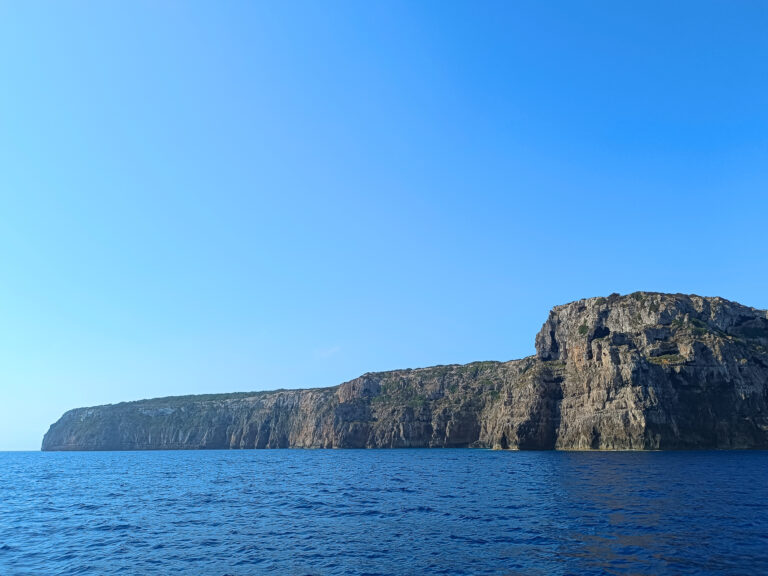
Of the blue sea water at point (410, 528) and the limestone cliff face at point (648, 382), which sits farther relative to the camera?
the limestone cliff face at point (648, 382)

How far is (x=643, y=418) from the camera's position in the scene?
4441 inches

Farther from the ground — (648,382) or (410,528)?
(648,382)

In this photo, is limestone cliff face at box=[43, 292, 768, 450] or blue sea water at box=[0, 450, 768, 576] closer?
blue sea water at box=[0, 450, 768, 576]

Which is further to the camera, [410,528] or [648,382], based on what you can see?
[648,382]

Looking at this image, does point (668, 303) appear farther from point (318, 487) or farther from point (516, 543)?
point (516, 543)

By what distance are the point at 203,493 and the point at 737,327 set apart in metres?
140

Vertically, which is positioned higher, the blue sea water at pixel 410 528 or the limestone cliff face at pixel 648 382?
the limestone cliff face at pixel 648 382

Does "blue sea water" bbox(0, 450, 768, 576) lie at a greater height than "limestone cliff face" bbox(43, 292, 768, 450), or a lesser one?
lesser

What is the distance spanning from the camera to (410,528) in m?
34.0

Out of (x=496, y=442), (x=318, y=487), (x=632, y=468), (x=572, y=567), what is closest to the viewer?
(x=572, y=567)

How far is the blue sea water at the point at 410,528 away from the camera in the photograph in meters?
25.5

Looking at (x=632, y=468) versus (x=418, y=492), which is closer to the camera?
(x=418, y=492)

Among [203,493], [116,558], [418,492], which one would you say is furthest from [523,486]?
[116,558]

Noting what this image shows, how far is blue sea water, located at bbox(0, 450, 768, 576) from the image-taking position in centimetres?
2552
